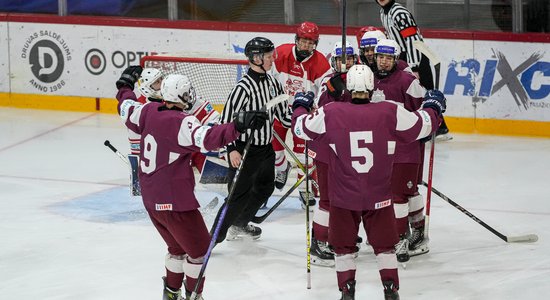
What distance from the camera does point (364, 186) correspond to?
5.27 m

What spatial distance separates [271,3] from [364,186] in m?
5.57

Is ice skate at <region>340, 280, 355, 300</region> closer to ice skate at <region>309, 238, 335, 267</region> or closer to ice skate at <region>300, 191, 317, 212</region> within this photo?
ice skate at <region>309, 238, 335, 267</region>

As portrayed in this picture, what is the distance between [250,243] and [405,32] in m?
2.53

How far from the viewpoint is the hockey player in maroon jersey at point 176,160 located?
5.18 meters

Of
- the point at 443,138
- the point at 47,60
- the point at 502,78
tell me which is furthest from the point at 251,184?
the point at 47,60

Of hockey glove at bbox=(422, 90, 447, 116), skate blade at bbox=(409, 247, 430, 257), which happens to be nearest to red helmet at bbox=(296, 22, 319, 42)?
skate blade at bbox=(409, 247, 430, 257)

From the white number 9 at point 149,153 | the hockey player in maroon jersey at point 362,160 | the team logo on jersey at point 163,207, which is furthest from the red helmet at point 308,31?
the team logo on jersey at point 163,207

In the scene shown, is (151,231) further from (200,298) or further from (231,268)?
(200,298)

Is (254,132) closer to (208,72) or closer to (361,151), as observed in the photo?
(361,151)

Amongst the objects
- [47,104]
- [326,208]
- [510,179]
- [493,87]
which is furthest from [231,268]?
[47,104]

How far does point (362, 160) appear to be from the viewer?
5.25 metres

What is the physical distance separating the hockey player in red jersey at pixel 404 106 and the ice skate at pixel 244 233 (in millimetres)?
1032

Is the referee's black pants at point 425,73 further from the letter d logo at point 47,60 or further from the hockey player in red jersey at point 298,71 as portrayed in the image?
the letter d logo at point 47,60

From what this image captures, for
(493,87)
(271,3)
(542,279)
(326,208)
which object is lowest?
(542,279)
